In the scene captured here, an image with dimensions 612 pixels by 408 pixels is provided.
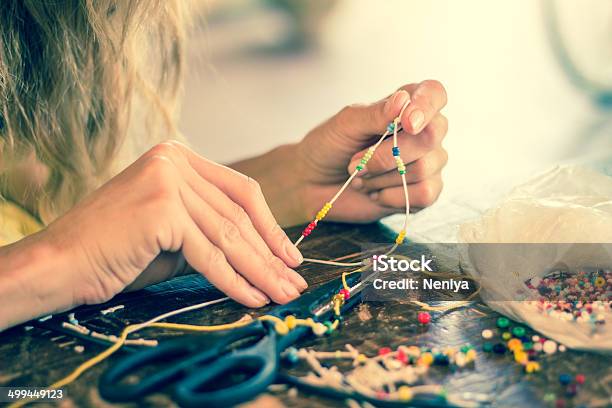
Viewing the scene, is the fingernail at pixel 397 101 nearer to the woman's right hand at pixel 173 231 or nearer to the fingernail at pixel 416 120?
the fingernail at pixel 416 120

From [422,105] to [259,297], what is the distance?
0.38 m

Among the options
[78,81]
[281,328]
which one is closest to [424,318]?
[281,328]

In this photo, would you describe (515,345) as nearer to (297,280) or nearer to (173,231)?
(297,280)

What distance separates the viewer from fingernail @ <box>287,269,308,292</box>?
2.86 feet

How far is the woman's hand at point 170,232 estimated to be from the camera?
31.3 inches

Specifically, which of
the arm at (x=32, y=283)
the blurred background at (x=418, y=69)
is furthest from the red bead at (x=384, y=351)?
the blurred background at (x=418, y=69)

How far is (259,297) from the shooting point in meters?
0.84

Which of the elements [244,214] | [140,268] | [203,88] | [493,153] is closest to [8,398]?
[140,268]

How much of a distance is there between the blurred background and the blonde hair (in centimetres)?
151

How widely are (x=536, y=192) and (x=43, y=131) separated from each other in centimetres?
77

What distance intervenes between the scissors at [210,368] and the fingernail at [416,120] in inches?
14.5

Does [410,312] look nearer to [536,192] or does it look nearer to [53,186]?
[536,192]

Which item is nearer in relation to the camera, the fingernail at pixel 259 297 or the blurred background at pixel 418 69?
the fingernail at pixel 259 297

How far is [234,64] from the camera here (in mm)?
3375
